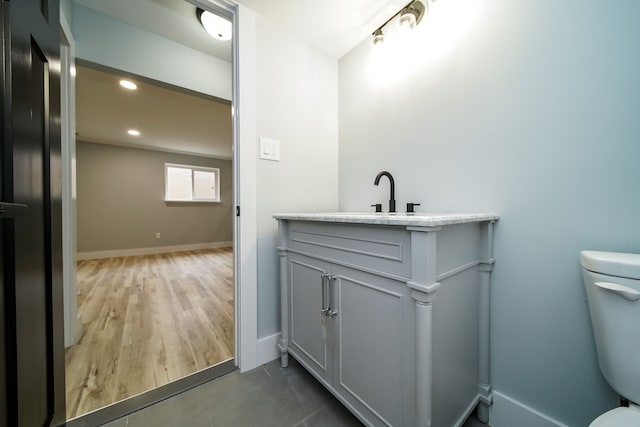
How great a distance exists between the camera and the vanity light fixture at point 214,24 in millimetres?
1493

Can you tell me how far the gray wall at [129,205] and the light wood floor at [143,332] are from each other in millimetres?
1559

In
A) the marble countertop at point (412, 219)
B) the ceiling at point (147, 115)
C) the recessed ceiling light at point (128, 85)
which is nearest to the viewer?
the marble countertop at point (412, 219)

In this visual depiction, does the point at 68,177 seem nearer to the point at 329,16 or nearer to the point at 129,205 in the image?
the point at 329,16

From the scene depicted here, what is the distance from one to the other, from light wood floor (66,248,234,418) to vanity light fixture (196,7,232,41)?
85.6 inches

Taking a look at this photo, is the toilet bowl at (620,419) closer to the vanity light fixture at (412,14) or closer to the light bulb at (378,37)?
the vanity light fixture at (412,14)

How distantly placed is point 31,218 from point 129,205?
518cm

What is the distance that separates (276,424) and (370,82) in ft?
6.31

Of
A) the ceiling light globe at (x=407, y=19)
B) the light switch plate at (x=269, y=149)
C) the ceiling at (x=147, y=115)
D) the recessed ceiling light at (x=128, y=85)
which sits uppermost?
the ceiling at (x=147, y=115)

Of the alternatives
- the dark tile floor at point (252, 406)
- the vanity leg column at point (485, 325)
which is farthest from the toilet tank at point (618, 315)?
the dark tile floor at point (252, 406)

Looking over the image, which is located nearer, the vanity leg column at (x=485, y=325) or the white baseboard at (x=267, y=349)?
the vanity leg column at (x=485, y=325)

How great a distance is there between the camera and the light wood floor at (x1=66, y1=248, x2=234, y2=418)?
1211mm

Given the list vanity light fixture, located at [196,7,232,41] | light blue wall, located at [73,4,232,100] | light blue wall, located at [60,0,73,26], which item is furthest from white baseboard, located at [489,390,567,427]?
light blue wall, located at [60,0,73,26]

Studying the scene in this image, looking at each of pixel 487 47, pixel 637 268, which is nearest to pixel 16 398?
pixel 637 268

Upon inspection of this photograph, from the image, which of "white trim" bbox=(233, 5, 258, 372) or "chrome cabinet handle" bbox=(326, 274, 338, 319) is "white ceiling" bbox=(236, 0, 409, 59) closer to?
"white trim" bbox=(233, 5, 258, 372)
